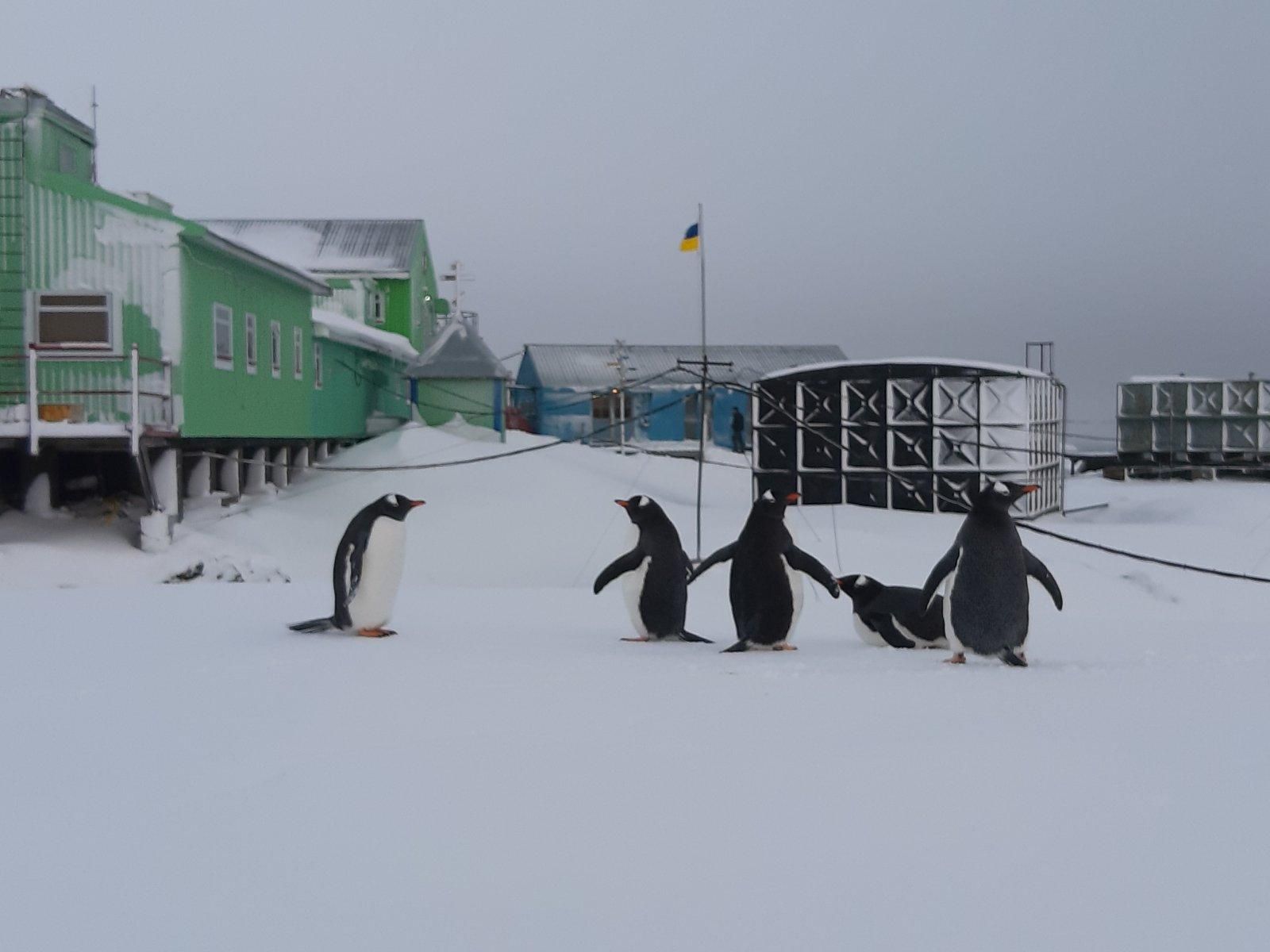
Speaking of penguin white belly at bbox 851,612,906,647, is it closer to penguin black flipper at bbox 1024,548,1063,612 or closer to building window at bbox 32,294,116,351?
penguin black flipper at bbox 1024,548,1063,612

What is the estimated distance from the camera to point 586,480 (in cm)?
2322

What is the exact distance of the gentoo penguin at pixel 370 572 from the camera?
750 centimetres

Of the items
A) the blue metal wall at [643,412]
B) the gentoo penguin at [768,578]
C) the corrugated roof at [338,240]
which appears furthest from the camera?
the blue metal wall at [643,412]

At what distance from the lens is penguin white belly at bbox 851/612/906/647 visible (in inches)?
303

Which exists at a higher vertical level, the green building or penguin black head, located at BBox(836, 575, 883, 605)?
the green building

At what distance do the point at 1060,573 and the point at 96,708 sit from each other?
48.5 feet

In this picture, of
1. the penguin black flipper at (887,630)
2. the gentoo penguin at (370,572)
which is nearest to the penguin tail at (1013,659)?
the penguin black flipper at (887,630)

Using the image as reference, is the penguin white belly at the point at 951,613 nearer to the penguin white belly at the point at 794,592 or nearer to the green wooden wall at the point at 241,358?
the penguin white belly at the point at 794,592

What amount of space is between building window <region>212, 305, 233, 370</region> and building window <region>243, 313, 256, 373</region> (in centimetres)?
57

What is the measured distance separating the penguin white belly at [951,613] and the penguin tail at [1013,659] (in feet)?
0.78

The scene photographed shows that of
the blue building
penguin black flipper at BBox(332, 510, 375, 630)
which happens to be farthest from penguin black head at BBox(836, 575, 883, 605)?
the blue building

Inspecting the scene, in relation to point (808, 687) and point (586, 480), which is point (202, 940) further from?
point (586, 480)

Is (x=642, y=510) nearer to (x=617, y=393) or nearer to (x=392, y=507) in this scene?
(x=392, y=507)

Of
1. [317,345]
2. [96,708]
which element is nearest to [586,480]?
[317,345]
